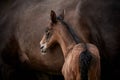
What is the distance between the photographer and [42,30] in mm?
7000

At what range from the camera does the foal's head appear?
627 cm

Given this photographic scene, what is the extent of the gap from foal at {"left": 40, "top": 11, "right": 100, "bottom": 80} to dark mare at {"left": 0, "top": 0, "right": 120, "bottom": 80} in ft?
0.96

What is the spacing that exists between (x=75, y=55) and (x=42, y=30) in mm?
1588

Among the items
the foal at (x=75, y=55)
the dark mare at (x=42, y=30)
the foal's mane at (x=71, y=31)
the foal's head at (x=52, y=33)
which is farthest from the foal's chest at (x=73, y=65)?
the dark mare at (x=42, y=30)

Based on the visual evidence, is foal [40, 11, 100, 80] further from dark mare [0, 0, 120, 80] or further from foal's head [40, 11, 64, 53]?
dark mare [0, 0, 120, 80]

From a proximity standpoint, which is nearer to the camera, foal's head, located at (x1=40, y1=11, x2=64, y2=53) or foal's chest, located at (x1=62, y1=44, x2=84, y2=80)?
foal's chest, located at (x1=62, y1=44, x2=84, y2=80)

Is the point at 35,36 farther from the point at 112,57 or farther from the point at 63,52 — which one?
the point at 112,57

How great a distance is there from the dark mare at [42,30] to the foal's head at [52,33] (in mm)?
257

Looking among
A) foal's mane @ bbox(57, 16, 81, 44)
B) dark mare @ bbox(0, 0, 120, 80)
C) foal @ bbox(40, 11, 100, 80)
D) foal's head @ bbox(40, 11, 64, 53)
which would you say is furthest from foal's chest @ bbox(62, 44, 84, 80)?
dark mare @ bbox(0, 0, 120, 80)

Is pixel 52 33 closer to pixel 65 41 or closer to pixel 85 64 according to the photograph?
pixel 65 41

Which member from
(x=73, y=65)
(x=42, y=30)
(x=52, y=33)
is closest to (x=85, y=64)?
(x=73, y=65)

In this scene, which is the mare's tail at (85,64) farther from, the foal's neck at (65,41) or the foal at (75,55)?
the foal's neck at (65,41)

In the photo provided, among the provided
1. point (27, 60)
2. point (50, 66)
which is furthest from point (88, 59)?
point (27, 60)

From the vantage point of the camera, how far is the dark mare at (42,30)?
252 inches
